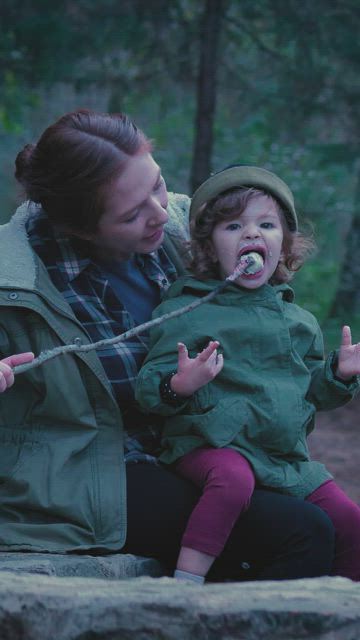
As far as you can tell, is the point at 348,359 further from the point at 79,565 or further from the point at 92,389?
the point at 79,565

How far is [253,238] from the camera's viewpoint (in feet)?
8.39

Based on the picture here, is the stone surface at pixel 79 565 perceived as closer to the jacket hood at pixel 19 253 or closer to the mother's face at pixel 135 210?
the jacket hood at pixel 19 253

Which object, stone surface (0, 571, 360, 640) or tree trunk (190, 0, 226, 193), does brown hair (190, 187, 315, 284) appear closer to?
stone surface (0, 571, 360, 640)

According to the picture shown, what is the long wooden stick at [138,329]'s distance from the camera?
2.32m

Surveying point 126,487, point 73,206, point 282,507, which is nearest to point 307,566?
point 282,507

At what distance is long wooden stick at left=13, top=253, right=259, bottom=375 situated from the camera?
7.62 ft

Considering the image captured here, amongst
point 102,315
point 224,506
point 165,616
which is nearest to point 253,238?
point 102,315

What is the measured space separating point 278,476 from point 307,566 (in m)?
0.20

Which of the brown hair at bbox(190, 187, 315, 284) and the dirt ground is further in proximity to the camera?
the dirt ground

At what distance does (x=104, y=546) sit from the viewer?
7.97 feet

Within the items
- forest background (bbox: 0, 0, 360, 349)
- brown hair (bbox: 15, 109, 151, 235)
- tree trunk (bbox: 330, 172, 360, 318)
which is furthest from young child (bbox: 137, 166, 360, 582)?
tree trunk (bbox: 330, 172, 360, 318)

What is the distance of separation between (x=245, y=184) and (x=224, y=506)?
74 centimetres

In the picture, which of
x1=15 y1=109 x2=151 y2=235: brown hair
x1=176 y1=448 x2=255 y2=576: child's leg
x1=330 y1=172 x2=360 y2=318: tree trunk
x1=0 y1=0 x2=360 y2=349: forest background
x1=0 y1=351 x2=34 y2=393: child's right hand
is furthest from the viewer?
x1=330 y1=172 x2=360 y2=318: tree trunk

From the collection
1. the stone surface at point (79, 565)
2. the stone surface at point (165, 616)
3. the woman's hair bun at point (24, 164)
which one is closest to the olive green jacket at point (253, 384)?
the stone surface at point (79, 565)
